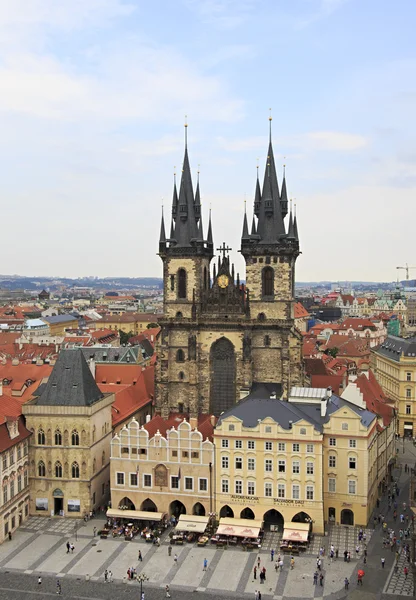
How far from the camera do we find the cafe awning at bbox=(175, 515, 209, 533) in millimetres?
64125

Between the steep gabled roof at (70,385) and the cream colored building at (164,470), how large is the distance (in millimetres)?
6218

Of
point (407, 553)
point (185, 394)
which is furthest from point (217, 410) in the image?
point (407, 553)

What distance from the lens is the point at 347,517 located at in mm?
67625

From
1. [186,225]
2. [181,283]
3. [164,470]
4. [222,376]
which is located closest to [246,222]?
[186,225]

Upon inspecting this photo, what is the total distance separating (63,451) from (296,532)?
2631 centimetres

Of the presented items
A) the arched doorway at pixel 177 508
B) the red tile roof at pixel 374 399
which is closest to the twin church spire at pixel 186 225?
the red tile roof at pixel 374 399

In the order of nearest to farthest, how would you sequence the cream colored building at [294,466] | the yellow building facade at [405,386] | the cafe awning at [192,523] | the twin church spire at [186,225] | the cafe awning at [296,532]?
1. the cafe awning at [296,532]
2. the cafe awning at [192,523]
3. the cream colored building at [294,466]
4. the twin church spire at [186,225]
5. the yellow building facade at [405,386]

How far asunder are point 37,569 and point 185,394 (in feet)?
117

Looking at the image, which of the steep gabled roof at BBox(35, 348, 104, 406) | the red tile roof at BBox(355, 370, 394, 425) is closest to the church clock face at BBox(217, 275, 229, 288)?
the red tile roof at BBox(355, 370, 394, 425)

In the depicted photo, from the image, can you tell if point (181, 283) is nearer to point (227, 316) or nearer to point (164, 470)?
point (227, 316)

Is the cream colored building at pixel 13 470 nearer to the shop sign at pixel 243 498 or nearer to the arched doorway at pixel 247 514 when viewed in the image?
the shop sign at pixel 243 498

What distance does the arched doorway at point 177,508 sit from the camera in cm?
6894

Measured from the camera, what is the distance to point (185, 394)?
89312mm

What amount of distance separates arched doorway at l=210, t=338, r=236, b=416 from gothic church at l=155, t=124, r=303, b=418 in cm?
13
